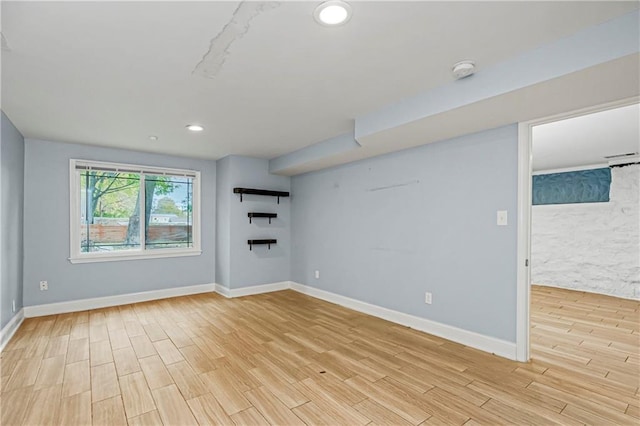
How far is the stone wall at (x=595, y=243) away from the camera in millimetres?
5305

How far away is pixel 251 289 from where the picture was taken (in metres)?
5.27

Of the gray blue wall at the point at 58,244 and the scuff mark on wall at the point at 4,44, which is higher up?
the scuff mark on wall at the point at 4,44

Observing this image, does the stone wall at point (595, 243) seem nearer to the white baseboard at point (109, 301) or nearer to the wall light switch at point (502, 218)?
the wall light switch at point (502, 218)

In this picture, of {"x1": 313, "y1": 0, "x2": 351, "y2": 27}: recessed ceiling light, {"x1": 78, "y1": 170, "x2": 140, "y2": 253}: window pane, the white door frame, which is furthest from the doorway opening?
{"x1": 78, "y1": 170, "x2": 140, "y2": 253}: window pane

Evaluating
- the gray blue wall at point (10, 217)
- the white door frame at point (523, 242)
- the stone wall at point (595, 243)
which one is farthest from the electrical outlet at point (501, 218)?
the gray blue wall at point (10, 217)

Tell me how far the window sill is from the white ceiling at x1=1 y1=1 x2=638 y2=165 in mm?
1877

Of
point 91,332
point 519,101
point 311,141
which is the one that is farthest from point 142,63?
point 91,332

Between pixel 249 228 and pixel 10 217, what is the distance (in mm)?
2872

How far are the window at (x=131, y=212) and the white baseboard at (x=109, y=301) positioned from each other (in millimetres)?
559

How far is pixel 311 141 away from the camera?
14.1 ft

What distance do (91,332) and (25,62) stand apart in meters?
2.74

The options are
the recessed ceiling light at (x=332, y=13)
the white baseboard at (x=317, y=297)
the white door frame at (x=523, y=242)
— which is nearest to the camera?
the recessed ceiling light at (x=332, y=13)

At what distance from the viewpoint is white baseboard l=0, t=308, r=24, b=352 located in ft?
10.1

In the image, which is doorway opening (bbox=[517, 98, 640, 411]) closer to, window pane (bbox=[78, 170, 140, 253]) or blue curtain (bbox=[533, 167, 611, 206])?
blue curtain (bbox=[533, 167, 611, 206])
